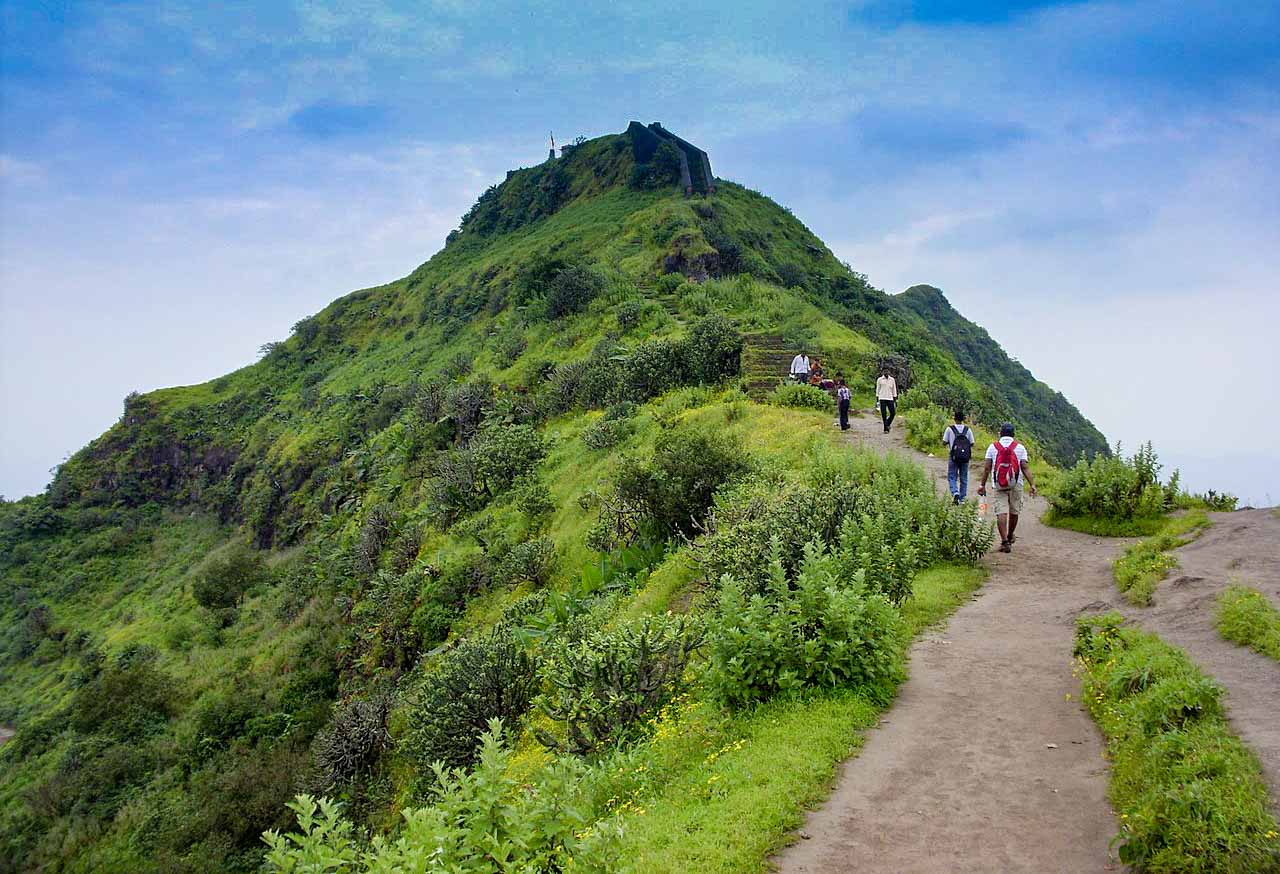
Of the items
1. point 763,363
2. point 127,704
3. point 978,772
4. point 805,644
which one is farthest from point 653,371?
point 127,704

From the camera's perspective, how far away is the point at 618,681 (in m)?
7.50

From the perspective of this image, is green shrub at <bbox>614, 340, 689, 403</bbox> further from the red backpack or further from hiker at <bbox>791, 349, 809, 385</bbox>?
the red backpack

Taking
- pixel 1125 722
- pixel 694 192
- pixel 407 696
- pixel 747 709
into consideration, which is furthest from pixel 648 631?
pixel 694 192

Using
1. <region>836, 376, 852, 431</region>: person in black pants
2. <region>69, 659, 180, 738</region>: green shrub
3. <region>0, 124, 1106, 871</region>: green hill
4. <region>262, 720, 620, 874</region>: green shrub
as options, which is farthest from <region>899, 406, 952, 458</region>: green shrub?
<region>69, 659, 180, 738</region>: green shrub

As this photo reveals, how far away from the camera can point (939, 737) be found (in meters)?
5.61

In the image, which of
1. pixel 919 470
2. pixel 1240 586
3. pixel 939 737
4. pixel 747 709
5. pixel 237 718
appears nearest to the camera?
pixel 939 737

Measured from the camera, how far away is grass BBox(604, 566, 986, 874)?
14.7ft

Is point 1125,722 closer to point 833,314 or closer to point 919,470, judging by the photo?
point 919,470

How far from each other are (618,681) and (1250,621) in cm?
526

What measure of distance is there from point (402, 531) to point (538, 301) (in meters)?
17.1

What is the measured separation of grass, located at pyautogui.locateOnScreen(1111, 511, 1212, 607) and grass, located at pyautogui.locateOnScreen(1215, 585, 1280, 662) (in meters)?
1.03

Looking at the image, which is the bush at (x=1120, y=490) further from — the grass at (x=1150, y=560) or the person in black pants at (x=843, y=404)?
the person in black pants at (x=843, y=404)

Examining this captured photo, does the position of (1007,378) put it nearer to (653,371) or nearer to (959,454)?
(653,371)

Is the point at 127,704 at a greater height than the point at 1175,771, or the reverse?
the point at 1175,771
